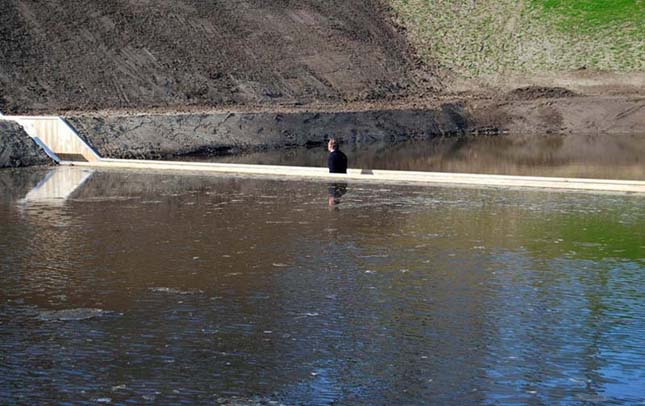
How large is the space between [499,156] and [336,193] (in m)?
12.9

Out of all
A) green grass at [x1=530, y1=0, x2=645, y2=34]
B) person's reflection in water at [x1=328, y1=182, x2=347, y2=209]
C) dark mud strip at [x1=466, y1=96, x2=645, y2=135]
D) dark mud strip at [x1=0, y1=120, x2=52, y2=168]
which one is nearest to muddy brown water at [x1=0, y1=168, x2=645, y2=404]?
person's reflection in water at [x1=328, y1=182, x2=347, y2=209]

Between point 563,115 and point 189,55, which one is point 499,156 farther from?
point 189,55

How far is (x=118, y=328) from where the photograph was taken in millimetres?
11375

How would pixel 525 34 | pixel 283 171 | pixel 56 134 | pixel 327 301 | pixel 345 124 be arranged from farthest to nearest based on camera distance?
pixel 525 34
pixel 345 124
pixel 56 134
pixel 283 171
pixel 327 301

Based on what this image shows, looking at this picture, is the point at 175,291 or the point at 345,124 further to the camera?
the point at 345,124

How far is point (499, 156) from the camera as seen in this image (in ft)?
112

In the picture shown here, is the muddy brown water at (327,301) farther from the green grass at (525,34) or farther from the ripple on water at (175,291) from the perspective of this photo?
the green grass at (525,34)

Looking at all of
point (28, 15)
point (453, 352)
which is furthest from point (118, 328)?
point (28, 15)

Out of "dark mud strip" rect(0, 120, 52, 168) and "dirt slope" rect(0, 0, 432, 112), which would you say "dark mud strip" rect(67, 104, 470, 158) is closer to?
"dark mud strip" rect(0, 120, 52, 168)

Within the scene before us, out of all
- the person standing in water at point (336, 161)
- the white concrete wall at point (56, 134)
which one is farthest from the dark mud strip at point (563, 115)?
the person standing in water at point (336, 161)

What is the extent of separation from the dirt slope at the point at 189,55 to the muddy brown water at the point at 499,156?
7.51m

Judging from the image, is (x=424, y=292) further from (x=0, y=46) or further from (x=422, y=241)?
(x=0, y=46)

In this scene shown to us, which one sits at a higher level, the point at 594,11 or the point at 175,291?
the point at 594,11

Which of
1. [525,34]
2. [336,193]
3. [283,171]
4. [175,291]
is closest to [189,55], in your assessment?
[525,34]
